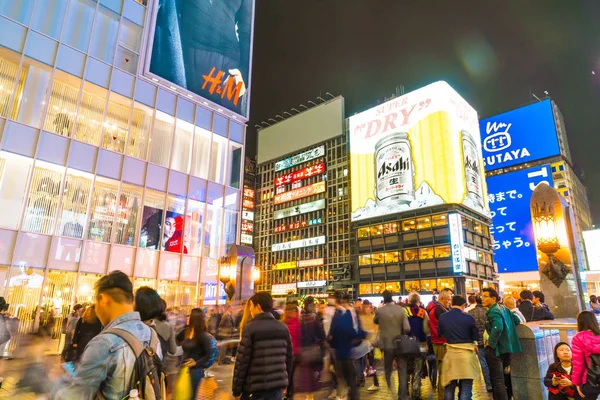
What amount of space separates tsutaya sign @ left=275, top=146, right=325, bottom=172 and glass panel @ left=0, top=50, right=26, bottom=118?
56.3m

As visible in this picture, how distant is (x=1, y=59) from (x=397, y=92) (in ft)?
197

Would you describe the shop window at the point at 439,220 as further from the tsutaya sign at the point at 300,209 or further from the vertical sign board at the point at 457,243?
the tsutaya sign at the point at 300,209

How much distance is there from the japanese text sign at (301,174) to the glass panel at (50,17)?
177ft

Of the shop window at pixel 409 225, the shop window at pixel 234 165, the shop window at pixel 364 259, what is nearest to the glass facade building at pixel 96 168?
the shop window at pixel 234 165

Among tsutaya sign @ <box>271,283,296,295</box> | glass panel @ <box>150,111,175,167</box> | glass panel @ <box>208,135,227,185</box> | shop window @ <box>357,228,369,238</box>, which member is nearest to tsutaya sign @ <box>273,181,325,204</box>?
shop window @ <box>357,228,369,238</box>

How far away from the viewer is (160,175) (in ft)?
63.8

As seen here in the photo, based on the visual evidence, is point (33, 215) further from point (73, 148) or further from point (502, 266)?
point (502, 266)

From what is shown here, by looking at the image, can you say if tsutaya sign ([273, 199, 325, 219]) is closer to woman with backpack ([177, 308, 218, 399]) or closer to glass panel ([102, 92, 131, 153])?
glass panel ([102, 92, 131, 153])

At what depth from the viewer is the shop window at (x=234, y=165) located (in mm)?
22938

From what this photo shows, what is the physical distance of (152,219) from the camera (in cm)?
1884

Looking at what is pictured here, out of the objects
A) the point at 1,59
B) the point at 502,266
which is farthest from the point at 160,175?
the point at 502,266

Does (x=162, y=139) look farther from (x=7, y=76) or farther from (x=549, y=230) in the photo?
(x=549, y=230)

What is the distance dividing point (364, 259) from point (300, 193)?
19215 millimetres

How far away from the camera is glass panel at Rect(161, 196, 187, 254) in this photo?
1927cm
